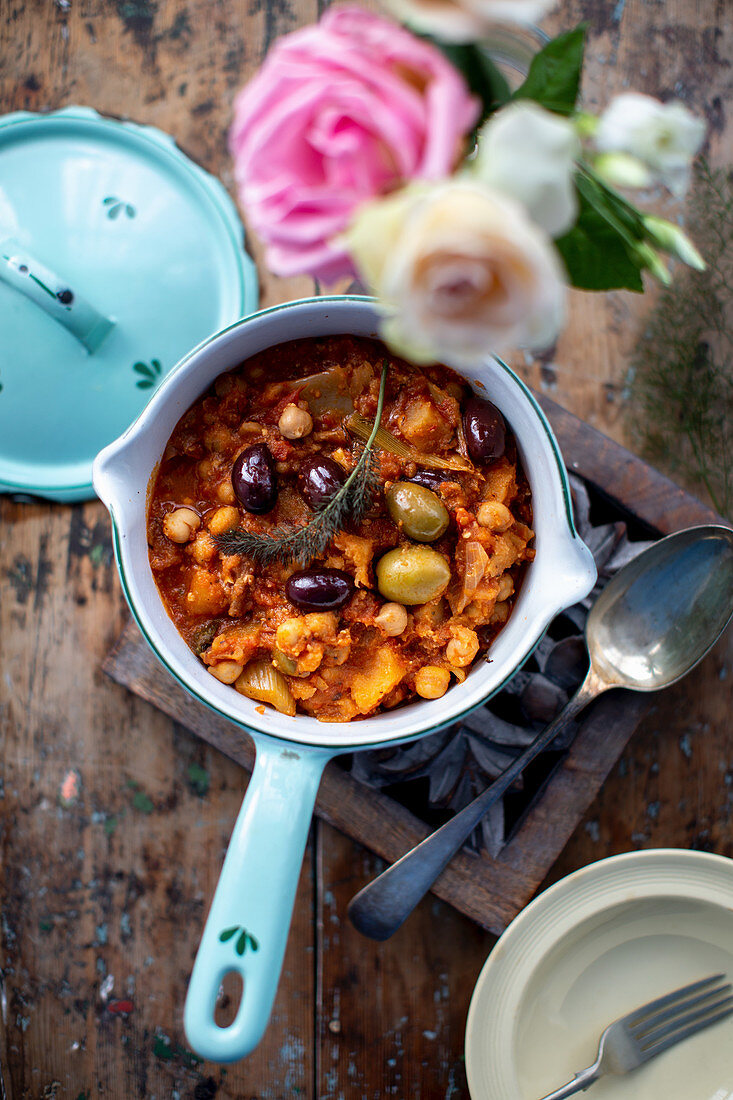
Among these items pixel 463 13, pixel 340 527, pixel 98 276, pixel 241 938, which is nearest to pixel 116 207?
pixel 98 276

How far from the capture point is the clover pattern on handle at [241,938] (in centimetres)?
162

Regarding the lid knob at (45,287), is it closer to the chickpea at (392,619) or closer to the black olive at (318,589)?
the black olive at (318,589)

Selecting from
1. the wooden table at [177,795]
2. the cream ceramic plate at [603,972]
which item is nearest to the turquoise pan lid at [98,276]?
the wooden table at [177,795]

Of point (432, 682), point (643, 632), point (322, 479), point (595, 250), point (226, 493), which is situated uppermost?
point (595, 250)

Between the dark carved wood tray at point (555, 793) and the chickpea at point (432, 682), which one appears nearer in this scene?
the chickpea at point (432, 682)

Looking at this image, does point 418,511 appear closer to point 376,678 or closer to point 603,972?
point 376,678

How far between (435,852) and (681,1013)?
87cm

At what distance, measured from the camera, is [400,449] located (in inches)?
71.3

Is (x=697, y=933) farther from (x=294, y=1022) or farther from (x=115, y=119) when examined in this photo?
(x=115, y=119)

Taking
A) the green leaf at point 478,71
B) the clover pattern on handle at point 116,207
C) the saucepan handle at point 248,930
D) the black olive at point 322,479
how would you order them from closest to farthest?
the green leaf at point 478,71 → the saucepan handle at point 248,930 → the black olive at point 322,479 → the clover pattern on handle at point 116,207

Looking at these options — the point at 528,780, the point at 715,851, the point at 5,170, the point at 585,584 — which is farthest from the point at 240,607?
the point at 715,851

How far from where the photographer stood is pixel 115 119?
7.93ft

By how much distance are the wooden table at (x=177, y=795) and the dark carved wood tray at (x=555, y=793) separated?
24 cm

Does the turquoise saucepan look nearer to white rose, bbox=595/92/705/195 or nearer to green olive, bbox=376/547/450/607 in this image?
green olive, bbox=376/547/450/607
